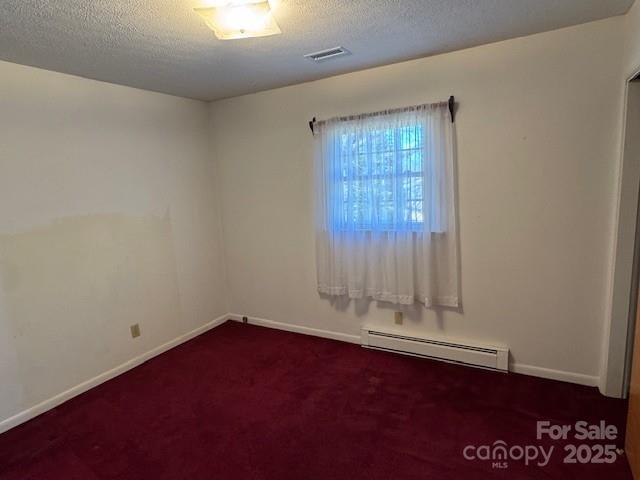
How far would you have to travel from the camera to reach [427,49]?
2.58m

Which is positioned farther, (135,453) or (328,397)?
(328,397)

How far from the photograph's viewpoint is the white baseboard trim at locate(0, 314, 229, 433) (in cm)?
243

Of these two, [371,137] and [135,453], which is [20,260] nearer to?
[135,453]

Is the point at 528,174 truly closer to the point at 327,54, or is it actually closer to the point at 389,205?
the point at 389,205

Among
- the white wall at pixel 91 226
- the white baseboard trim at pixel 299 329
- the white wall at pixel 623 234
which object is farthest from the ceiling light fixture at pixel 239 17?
the white baseboard trim at pixel 299 329

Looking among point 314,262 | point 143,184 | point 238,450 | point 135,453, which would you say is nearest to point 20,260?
point 143,184

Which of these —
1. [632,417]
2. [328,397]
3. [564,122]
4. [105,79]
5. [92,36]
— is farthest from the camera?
[105,79]

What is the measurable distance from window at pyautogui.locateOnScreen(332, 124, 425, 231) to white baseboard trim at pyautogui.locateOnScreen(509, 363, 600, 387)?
1254 mm

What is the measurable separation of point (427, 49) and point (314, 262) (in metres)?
1.96

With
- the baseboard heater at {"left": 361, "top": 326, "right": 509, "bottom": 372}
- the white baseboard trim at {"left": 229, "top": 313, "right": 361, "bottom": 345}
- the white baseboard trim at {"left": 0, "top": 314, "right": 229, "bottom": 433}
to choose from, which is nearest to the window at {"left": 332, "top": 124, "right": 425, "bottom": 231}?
the baseboard heater at {"left": 361, "top": 326, "right": 509, "bottom": 372}

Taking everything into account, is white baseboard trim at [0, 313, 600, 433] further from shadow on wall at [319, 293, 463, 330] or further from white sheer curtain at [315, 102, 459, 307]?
white sheer curtain at [315, 102, 459, 307]

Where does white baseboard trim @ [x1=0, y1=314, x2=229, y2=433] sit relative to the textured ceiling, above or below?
below

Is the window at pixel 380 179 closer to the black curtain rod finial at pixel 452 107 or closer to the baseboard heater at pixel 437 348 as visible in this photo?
the black curtain rod finial at pixel 452 107

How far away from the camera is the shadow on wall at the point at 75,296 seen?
7.95 feet
